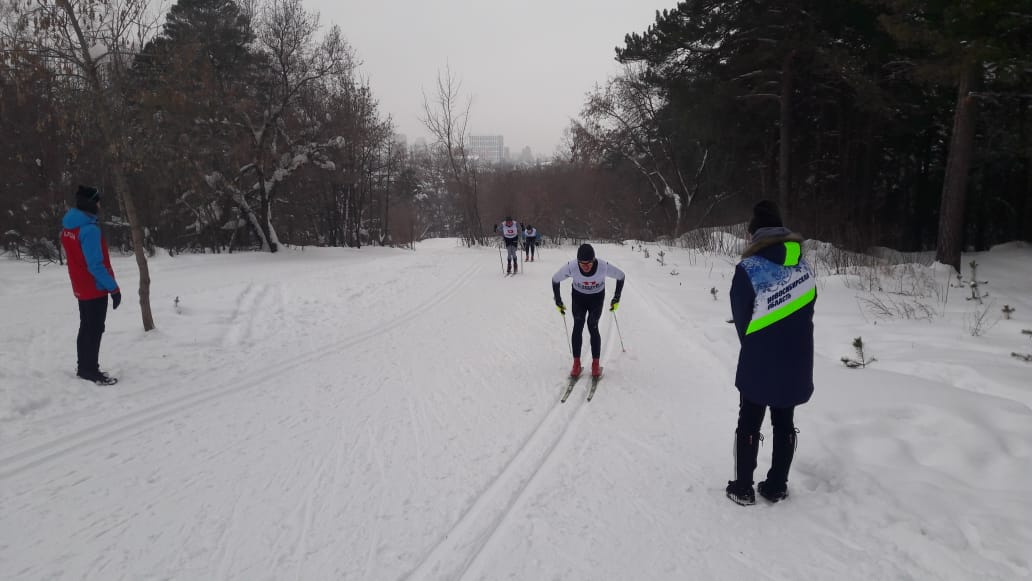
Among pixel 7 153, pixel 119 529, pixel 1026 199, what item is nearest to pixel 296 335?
pixel 119 529

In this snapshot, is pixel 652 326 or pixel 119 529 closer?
pixel 119 529

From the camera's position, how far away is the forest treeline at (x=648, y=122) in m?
8.03

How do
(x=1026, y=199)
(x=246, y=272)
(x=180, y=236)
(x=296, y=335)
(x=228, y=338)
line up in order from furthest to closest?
1. (x=180, y=236)
2. (x=1026, y=199)
3. (x=246, y=272)
4. (x=296, y=335)
5. (x=228, y=338)

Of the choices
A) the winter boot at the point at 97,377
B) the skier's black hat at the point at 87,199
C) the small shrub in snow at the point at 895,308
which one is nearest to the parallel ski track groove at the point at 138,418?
the winter boot at the point at 97,377

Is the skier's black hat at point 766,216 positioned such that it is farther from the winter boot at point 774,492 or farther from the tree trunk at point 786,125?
the tree trunk at point 786,125

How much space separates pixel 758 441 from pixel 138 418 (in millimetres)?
5984

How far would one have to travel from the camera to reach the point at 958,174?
1138cm

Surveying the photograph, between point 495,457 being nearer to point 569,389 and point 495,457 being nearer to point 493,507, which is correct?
point 493,507

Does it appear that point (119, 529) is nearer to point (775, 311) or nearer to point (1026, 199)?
point (775, 311)

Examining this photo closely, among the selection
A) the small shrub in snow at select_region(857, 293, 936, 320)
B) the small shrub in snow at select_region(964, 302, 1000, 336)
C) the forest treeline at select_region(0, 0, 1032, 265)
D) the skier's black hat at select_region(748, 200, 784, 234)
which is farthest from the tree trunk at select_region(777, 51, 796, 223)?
the skier's black hat at select_region(748, 200, 784, 234)

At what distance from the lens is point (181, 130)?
44.9ft

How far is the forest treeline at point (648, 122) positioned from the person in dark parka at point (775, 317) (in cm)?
855

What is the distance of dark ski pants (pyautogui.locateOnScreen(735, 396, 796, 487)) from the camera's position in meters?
3.35

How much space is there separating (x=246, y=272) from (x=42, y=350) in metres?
9.05
